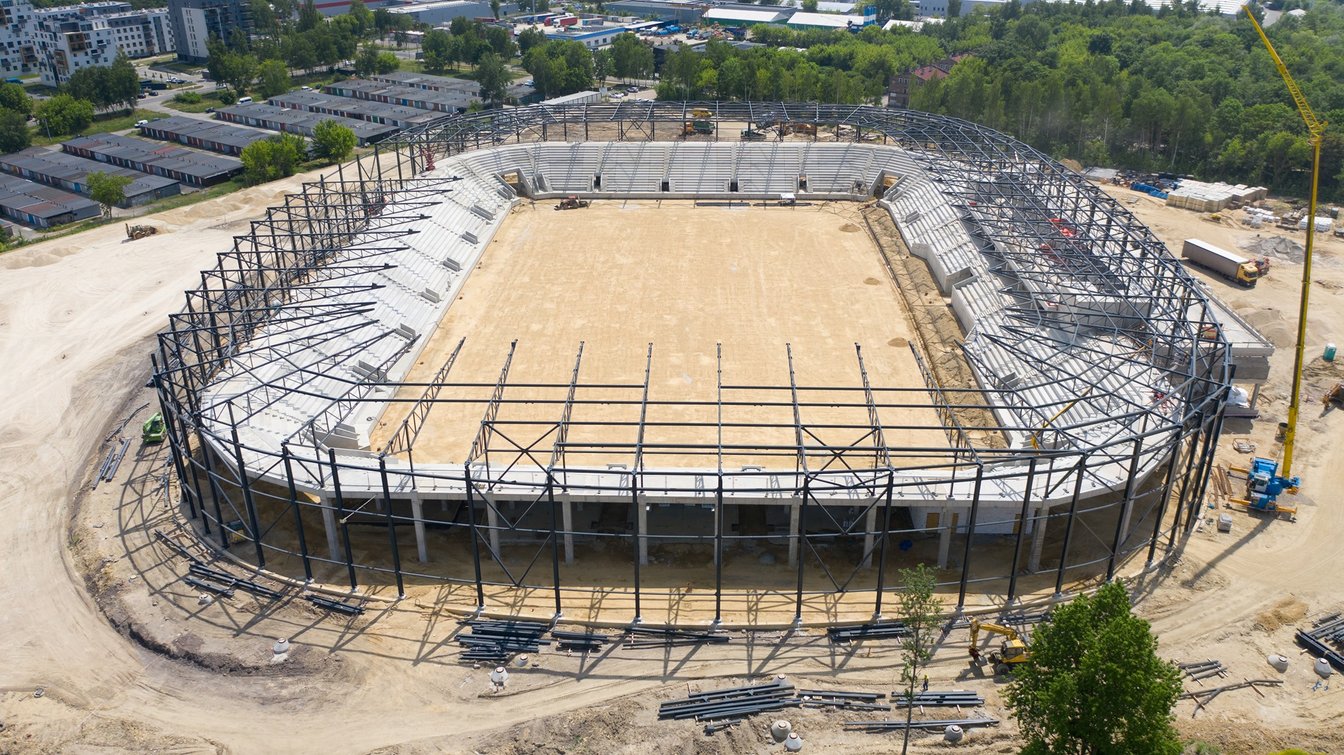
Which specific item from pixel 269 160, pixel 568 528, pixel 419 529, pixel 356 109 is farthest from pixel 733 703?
pixel 356 109

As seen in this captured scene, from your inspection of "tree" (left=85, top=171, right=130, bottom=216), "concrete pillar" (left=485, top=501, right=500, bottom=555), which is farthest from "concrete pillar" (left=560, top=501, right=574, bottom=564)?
"tree" (left=85, top=171, right=130, bottom=216)

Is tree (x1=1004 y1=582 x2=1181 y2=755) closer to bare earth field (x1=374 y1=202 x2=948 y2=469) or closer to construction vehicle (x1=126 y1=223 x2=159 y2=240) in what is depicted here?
bare earth field (x1=374 y1=202 x2=948 y2=469)

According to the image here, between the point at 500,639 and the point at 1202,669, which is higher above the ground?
the point at 1202,669

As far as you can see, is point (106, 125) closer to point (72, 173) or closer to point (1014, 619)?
point (72, 173)

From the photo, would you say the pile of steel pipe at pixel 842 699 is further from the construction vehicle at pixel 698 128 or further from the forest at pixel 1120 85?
the forest at pixel 1120 85

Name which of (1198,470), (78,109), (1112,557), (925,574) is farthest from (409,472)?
(78,109)

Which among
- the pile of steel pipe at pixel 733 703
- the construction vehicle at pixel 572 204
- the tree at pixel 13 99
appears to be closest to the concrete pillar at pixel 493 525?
the pile of steel pipe at pixel 733 703
